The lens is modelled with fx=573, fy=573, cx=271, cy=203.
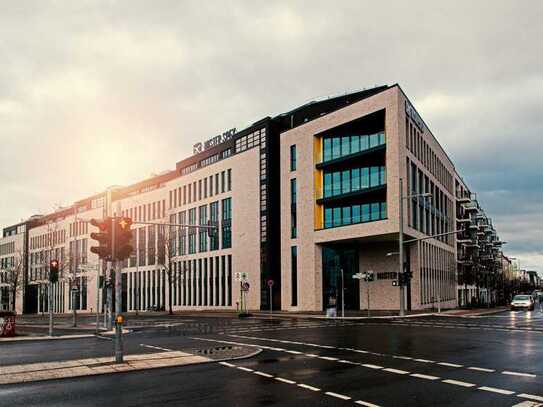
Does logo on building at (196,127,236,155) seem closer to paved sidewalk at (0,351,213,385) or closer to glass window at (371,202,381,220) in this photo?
glass window at (371,202,381,220)

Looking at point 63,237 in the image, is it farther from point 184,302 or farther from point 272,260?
point 272,260

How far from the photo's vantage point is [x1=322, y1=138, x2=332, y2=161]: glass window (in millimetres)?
55562

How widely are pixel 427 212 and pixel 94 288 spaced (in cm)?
5960

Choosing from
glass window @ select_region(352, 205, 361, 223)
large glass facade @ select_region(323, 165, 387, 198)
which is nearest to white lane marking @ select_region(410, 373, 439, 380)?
large glass facade @ select_region(323, 165, 387, 198)

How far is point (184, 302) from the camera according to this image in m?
76.6

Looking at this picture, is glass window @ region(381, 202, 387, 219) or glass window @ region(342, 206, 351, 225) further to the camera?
glass window @ region(342, 206, 351, 225)

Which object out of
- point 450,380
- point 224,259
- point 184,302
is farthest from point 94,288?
point 450,380

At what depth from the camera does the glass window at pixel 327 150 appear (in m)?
55.6

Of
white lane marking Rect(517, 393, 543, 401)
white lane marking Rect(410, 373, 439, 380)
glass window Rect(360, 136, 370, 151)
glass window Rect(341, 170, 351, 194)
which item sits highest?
glass window Rect(360, 136, 370, 151)

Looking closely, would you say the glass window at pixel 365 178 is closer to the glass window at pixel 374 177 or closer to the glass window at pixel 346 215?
the glass window at pixel 374 177

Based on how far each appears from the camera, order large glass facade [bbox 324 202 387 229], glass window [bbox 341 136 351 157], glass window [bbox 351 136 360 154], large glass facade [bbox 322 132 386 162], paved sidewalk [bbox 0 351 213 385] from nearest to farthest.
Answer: paved sidewalk [bbox 0 351 213 385] < large glass facade [bbox 324 202 387 229] < large glass facade [bbox 322 132 386 162] < glass window [bbox 351 136 360 154] < glass window [bbox 341 136 351 157]

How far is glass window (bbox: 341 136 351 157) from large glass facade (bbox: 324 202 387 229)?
501 cm

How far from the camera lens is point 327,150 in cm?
5600

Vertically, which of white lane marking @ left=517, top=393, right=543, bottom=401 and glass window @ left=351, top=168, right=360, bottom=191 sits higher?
glass window @ left=351, top=168, right=360, bottom=191
